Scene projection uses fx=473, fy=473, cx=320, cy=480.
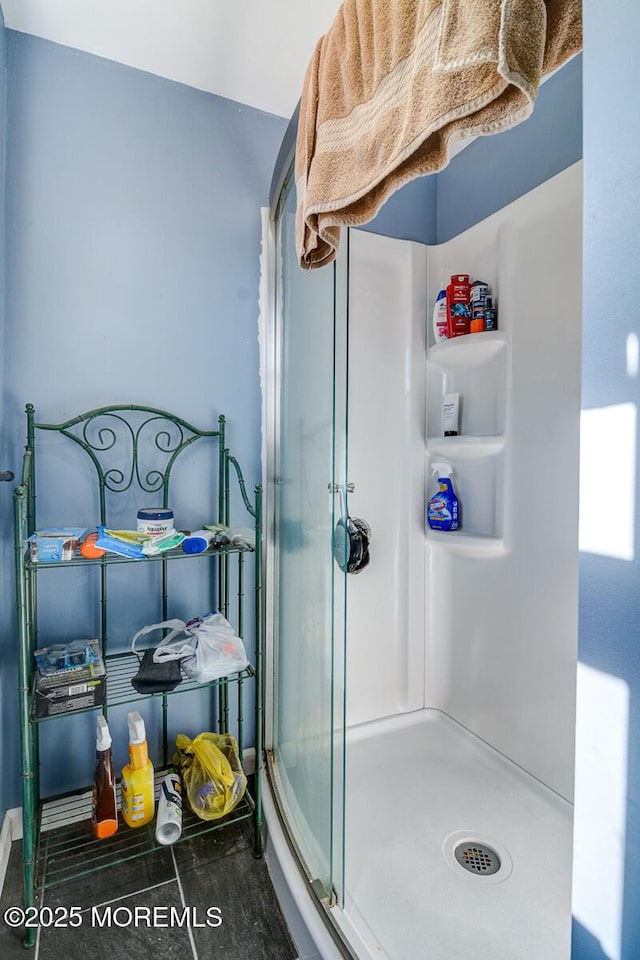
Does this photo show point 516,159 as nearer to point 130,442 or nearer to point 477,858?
point 130,442

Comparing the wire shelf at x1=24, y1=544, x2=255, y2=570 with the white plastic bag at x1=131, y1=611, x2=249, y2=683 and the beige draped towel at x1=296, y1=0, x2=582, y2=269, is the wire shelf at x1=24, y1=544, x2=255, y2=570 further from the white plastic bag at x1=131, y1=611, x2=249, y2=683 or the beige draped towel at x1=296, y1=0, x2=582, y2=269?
the beige draped towel at x1=296, y1=0, x2=582, y2=269

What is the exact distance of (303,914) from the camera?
40.4 inches

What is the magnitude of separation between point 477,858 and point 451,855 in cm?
6

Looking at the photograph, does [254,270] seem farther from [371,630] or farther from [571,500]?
[371,630]

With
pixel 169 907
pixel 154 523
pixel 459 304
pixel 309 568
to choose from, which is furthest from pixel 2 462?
pixel 459 304

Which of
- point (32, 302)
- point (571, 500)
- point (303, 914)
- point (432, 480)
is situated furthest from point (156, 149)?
point (303, 914)

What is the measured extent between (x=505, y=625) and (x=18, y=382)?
5.40ft

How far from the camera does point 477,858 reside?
3.93 feet

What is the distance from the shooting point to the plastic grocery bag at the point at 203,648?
123 cm

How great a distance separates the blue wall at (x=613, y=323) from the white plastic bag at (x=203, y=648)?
3.10ft

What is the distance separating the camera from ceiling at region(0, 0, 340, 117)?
1198 millimetres

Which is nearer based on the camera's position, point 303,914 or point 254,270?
point 303,914

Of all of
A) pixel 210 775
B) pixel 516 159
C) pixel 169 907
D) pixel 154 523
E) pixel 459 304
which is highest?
pixel 516 159

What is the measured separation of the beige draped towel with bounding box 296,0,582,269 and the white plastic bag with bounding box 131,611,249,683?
0.99 m
